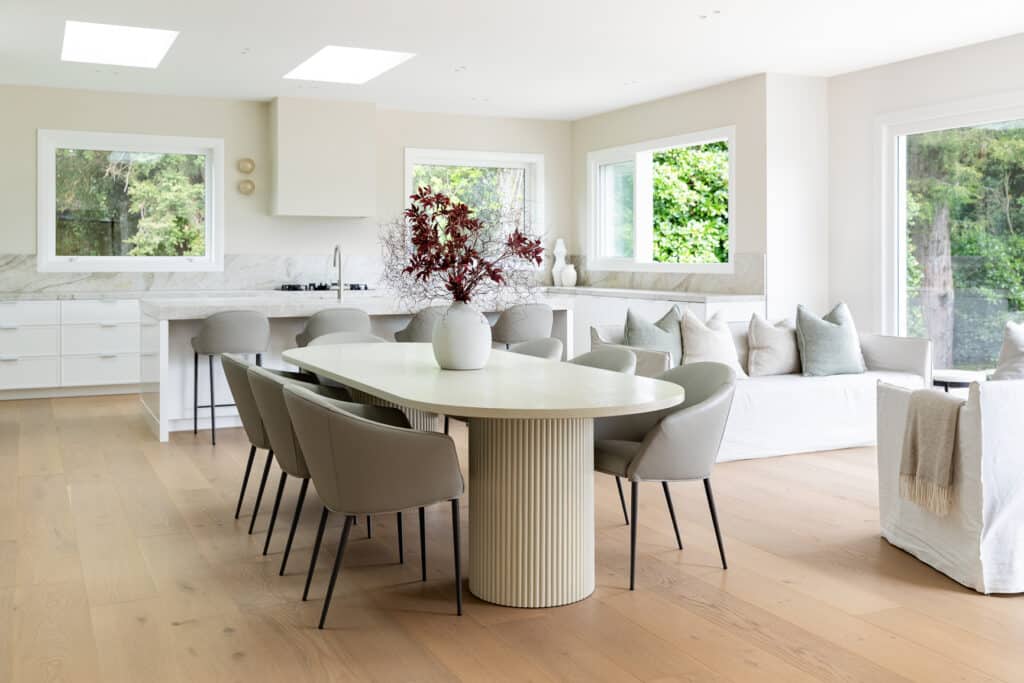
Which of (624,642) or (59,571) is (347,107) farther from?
(624,642)

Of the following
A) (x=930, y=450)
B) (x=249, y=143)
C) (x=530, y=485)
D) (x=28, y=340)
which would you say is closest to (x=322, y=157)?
(x=249, y=143)

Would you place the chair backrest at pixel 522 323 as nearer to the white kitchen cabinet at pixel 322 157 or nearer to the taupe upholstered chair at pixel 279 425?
the white kitchen cabinet at pixel 322 157

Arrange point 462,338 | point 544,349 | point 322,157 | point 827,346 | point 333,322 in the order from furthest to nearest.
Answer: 1. point 322,157
2. point 333,322
3. point 827,346
4. point 544,349
5. point 462,338

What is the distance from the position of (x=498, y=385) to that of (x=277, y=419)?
81 cm

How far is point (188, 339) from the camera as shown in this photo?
655cm

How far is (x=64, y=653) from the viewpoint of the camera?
2.85 meters

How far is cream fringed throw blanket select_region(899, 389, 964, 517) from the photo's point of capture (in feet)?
11.3

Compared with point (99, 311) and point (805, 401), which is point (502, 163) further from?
point (805, 401)

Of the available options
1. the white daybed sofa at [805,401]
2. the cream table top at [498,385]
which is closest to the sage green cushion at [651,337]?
the white daybed sofa at [805,401]

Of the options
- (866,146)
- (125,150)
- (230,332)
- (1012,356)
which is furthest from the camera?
(125,150)

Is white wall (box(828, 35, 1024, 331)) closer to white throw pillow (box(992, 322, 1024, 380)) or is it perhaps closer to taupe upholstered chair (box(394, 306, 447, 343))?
white throw pillow (box(992, 322, 1024, 380))

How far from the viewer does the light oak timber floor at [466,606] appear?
276 cm

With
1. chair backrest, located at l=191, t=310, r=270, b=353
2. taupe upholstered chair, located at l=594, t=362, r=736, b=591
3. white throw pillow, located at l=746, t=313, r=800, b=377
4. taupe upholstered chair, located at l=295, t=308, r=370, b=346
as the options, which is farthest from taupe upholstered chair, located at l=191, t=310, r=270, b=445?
taupe upholstered chair, located at l=594, t=362, r=736, b=591

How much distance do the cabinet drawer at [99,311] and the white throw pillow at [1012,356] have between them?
6422mm
